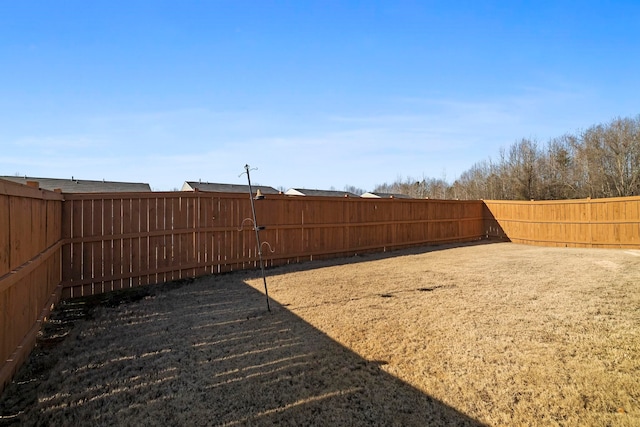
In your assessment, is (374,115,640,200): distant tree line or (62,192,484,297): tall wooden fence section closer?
(62,192,484,297): tall wooden fence section

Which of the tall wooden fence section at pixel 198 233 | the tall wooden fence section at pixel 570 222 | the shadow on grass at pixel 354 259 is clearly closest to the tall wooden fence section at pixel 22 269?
the tall wooden fence section at pixel 198 233

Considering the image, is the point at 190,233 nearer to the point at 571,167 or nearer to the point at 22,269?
the point at 22,269

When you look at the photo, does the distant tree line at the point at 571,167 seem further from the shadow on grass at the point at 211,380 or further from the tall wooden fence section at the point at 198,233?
the shadow on grass at the point at 211,380

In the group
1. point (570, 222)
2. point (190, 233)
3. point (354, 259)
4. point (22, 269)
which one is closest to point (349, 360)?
point (22, 269)

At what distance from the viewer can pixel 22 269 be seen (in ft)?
8.73

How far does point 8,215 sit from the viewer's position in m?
2.38

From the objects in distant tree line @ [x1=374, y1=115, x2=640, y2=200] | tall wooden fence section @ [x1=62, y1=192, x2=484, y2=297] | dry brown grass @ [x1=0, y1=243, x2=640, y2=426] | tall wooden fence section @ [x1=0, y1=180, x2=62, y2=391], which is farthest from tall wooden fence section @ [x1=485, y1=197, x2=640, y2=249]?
tall wooden fence section @ [x1=0, y1=180, x2=62, y2=391]

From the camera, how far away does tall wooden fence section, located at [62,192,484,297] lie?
5.10 meters

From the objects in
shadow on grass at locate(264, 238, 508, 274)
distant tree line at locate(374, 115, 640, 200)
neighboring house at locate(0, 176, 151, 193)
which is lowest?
shadow on grass at locate(264, 238, 508, 274)

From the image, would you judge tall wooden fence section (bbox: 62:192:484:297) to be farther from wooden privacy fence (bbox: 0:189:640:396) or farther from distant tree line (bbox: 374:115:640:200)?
distant tree line (bbox: 374:115:640:200)

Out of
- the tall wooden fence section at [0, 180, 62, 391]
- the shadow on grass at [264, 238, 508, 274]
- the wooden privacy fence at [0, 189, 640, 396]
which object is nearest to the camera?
the tall wooden fence section at [0, 180, 62, 391]

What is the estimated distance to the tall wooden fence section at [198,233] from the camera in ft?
16.7

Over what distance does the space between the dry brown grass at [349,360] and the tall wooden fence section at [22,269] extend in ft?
0.75

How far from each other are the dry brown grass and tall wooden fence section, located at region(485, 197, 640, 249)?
7345mm
